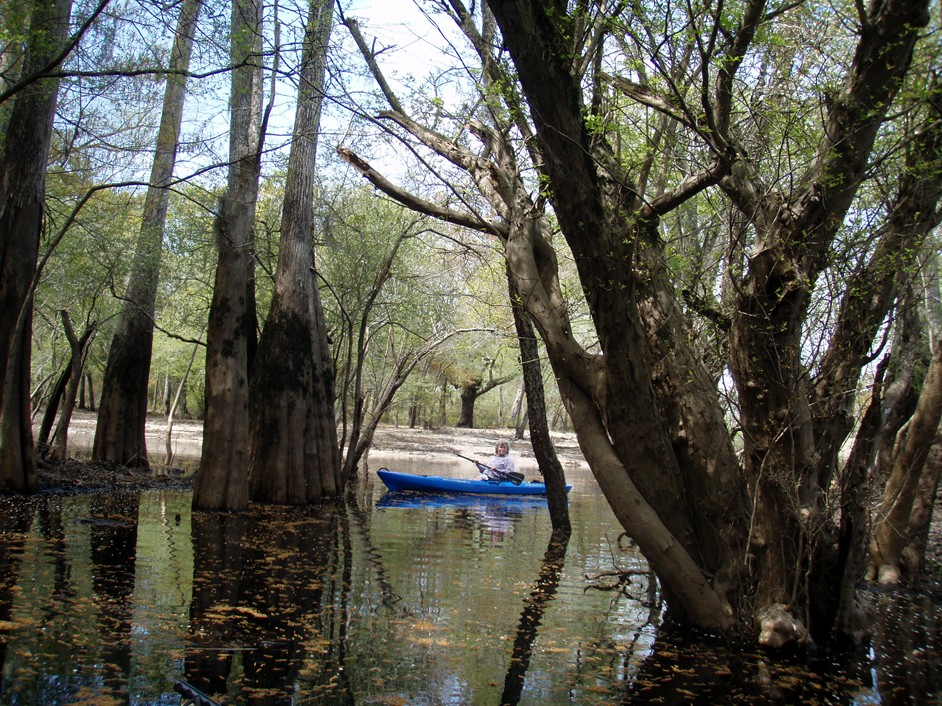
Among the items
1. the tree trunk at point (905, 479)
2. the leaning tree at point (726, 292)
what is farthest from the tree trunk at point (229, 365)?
the tree trunk at point (905, 479)

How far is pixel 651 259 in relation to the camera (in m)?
6.15

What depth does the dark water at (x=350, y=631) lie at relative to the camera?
443 cm

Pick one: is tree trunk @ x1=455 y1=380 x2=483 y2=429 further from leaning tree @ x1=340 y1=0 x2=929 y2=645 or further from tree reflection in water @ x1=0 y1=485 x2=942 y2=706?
leaning tree @ x1=340 y1=0 x2=929 y2=645

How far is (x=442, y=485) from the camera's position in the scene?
55.5ft

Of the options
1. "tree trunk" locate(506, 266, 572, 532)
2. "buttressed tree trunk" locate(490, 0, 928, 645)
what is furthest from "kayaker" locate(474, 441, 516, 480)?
"buttressed tree trunk" locate(490, 0, 928, 645)

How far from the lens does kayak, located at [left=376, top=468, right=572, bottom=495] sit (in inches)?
656

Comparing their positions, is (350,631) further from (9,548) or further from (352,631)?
(9,548)

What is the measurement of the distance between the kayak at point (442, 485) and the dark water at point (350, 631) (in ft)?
22.9

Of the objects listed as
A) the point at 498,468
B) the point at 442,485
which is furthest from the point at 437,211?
the point at 498,468

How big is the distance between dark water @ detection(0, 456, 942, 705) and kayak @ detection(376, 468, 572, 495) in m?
6.98

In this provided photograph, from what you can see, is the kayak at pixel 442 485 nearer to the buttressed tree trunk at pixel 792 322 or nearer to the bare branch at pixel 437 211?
the bare branch at pixel 437 211

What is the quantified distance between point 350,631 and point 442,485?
1134cm

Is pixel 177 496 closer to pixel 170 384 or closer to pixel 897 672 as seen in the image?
pixel 897 672

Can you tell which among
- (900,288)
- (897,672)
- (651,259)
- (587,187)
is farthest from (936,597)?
(587,187)
